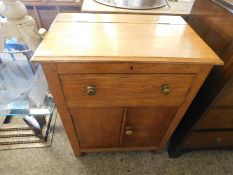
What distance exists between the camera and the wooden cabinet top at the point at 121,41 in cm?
57

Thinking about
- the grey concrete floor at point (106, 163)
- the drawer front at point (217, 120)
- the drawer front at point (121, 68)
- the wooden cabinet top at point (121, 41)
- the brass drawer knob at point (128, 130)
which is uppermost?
the wooden cabinet top at point (121, 41)

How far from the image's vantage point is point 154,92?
0.70 meters

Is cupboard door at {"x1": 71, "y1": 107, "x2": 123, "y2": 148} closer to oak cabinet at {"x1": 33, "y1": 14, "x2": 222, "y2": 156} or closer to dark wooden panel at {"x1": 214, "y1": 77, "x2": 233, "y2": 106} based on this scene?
oak cabinet at {"x1": 33, "y1": 14, "x2": 222, "y2": 156}

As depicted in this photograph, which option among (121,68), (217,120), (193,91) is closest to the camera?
(121,68)

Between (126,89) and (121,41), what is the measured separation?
0.19 meters

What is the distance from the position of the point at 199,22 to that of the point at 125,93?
21.7 inches

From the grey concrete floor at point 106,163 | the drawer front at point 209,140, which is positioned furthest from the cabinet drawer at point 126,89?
the grey concrete floor at point 106,163

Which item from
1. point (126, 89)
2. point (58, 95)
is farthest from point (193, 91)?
point (58, 95)

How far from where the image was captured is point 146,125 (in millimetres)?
915

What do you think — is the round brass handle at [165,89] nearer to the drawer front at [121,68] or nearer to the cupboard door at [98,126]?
the drawer front at [121,68]

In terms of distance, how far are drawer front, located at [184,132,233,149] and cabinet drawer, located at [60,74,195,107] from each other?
1.30 ft

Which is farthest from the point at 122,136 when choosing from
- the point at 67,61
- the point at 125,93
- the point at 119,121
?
the point at 67,61

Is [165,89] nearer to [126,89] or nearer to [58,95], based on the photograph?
[126,89]

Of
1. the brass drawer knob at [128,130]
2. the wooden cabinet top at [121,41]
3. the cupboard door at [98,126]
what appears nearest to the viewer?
the wooden cabinet top at [121,41]
